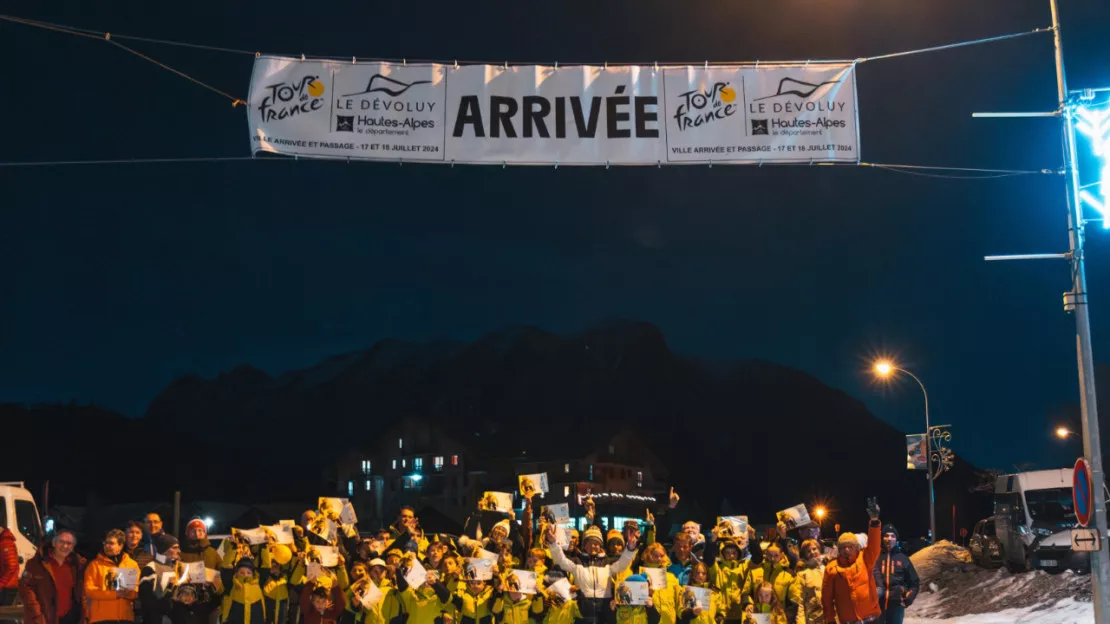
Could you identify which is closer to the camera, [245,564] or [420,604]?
[420,604]

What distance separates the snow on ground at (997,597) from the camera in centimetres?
1970

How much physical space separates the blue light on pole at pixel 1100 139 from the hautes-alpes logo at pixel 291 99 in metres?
10.5

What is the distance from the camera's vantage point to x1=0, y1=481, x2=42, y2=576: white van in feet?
51.0

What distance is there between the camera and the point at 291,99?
43.4 feet

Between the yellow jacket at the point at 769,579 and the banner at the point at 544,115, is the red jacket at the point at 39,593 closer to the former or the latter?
the banner at the point at 544,115

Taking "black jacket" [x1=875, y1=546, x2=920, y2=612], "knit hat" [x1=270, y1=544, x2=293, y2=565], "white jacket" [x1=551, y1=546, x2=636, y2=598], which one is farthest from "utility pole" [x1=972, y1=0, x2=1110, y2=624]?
"knit hat" [x1=270, y1=544, x2=293, y2=565]

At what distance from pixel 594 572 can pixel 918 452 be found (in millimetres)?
24280

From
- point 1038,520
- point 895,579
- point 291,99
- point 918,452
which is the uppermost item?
point 291,99

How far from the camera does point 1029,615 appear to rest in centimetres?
2002

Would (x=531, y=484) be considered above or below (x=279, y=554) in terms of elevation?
above

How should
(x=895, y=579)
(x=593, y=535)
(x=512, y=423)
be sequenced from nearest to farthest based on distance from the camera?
(x=593, y=535) < (x=895, y=579) < (x=512, y=423)

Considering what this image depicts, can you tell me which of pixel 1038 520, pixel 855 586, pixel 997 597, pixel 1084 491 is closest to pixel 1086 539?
pixel 1084 491

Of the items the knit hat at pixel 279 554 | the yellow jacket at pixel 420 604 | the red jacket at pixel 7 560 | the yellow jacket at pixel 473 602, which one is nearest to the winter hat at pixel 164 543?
the knit hat at pixel 279 554

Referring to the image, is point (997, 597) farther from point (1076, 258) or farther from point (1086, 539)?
point (1076, 258)
